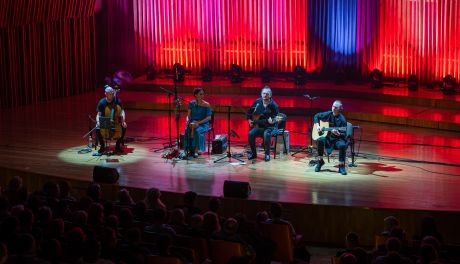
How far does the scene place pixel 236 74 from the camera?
54.1ft

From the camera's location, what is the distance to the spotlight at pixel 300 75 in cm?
1609

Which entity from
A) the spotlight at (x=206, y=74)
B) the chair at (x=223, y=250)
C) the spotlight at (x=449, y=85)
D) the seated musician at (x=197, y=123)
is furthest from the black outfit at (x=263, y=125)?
the spotlight at (x=206, y=74)

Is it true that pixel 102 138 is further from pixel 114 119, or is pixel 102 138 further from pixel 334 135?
pixel 334 135


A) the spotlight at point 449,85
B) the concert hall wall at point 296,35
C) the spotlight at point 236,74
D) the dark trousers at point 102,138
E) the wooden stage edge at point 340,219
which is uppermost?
the concert hall wall at point 296,35

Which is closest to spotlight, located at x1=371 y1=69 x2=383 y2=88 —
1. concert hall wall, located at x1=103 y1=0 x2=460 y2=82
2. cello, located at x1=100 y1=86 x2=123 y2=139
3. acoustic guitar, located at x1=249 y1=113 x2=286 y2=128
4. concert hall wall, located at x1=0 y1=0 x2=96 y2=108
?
concert hall wall, located at x1=103 y1=0 x2=460 y2=82

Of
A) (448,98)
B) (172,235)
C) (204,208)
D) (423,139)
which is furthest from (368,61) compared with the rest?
(172,235)

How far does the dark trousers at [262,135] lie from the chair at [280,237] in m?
3.47

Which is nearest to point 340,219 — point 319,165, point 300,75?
point 319,165

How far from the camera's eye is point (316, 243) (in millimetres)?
8984

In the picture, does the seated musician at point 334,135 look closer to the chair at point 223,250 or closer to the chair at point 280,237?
the chair at point 280,237

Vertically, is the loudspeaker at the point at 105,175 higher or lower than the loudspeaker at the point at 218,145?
lower

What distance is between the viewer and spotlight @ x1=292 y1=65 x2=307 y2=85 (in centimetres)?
1609

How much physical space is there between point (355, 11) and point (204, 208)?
795cm

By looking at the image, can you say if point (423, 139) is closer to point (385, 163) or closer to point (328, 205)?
point (385, 163)
